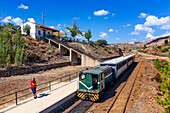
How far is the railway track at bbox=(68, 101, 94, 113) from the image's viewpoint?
33.6 feet

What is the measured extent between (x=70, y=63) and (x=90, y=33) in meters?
32.3

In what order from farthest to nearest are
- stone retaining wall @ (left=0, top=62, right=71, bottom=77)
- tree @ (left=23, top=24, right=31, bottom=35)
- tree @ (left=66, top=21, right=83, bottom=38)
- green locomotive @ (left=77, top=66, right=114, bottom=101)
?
tree @ (left=66, top=21, right=83, bottom=38)
tree @ (left=23, top=24, right=31, bottom=35)
stone retaining wall @ (left=0, top=62, right=71, bottom=77)
green locomotive @ (left=77, top=66, right=114, bottom=101)

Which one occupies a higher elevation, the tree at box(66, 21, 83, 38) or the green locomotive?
the tree at box(66, 21, 83, 38)

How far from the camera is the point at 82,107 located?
10977mm

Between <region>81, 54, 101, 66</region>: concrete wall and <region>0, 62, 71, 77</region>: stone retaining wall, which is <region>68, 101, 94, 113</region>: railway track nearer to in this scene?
<region>0, 62, 71, 77</region>: stone retaining wall

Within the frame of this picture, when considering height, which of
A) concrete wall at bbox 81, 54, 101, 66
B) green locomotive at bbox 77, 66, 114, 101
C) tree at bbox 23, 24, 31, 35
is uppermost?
tree at bbox 23, 24, 31, 35

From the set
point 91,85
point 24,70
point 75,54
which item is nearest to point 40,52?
point 75,54

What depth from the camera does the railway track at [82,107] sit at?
10.2m

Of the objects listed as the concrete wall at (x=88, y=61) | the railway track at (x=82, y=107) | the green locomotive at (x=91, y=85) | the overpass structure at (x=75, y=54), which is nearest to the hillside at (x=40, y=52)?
the overpass structure at (x=75, y=54)

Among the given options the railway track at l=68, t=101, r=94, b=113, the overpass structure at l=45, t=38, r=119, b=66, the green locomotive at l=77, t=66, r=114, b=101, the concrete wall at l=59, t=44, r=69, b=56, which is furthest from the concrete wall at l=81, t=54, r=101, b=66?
the railway track at l=68, t=101, r=94, b=113

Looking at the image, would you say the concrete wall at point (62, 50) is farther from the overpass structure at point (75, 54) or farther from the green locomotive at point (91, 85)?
the green locomotive at point (91, 85)

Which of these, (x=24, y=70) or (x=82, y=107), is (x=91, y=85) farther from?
(x=24, y=70)

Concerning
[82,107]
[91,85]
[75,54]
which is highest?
[75,54]

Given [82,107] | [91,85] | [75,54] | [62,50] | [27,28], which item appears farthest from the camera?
[62,50]
